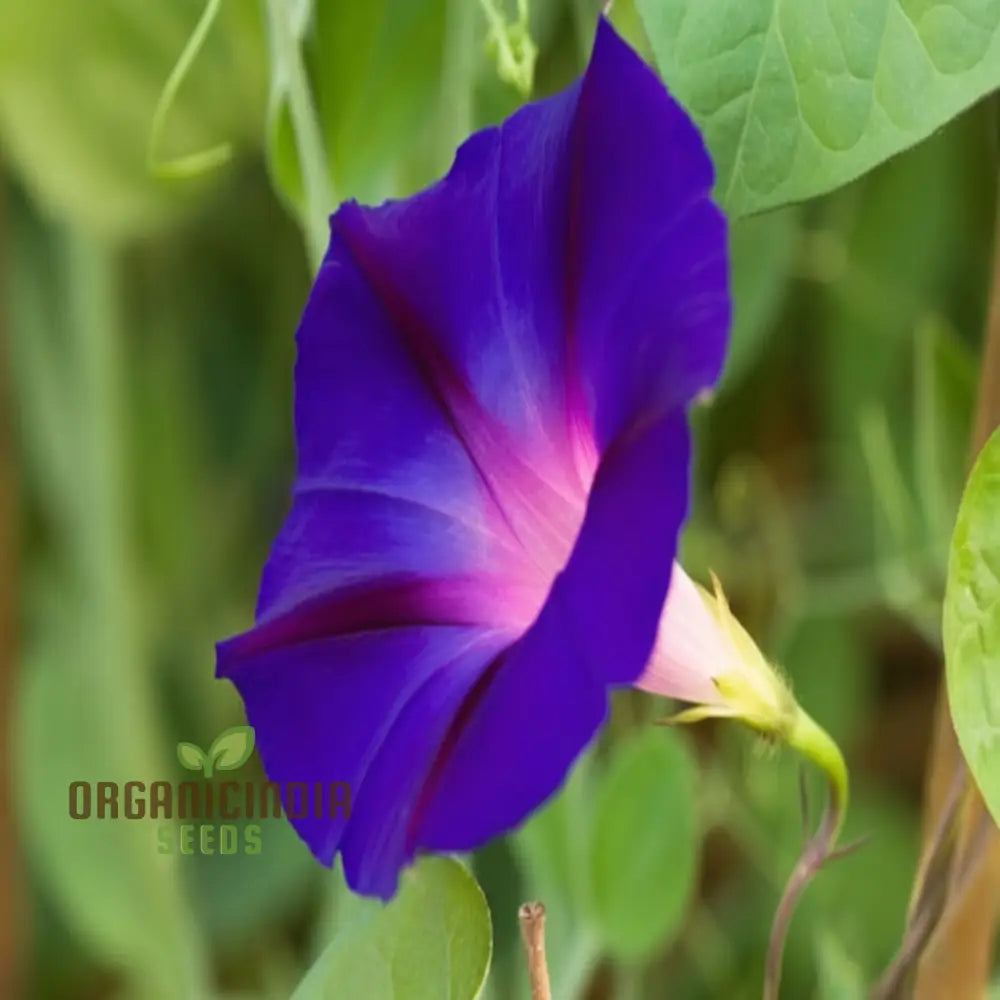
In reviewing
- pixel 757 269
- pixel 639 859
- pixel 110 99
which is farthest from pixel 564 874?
pixel 110 99

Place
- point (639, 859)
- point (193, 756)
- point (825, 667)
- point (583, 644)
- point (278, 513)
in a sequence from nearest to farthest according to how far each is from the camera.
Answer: point (583, 644), point (193, 756), point (639, 859), point (825, 667), point (278, 513)

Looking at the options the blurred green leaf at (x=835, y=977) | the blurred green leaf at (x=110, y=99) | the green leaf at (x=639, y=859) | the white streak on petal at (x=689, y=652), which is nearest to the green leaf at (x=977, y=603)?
the white streak on petal at (x=689, y=652)

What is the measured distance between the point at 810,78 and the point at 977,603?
13 centimetres

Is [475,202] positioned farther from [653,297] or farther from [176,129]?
[176,129]

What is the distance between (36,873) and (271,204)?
543mm

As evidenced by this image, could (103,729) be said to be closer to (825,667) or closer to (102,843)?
(102,843)

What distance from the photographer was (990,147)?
2.62 ft

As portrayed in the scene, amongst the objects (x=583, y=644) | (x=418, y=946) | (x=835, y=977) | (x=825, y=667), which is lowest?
(x=825, y=667)

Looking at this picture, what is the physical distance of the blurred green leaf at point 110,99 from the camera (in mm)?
730

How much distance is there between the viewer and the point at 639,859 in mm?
602

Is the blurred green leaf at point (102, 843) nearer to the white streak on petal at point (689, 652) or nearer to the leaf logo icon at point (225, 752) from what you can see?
the leaf logo icon at point (225, 752)

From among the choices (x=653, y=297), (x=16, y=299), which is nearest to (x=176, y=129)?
(x=16, y=299)

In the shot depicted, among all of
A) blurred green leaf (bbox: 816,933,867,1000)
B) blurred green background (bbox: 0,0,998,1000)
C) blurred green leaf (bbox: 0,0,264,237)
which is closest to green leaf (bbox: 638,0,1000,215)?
blurred green background (bbox: 0,0,998,1000)

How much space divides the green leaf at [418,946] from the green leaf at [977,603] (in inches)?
5.2
